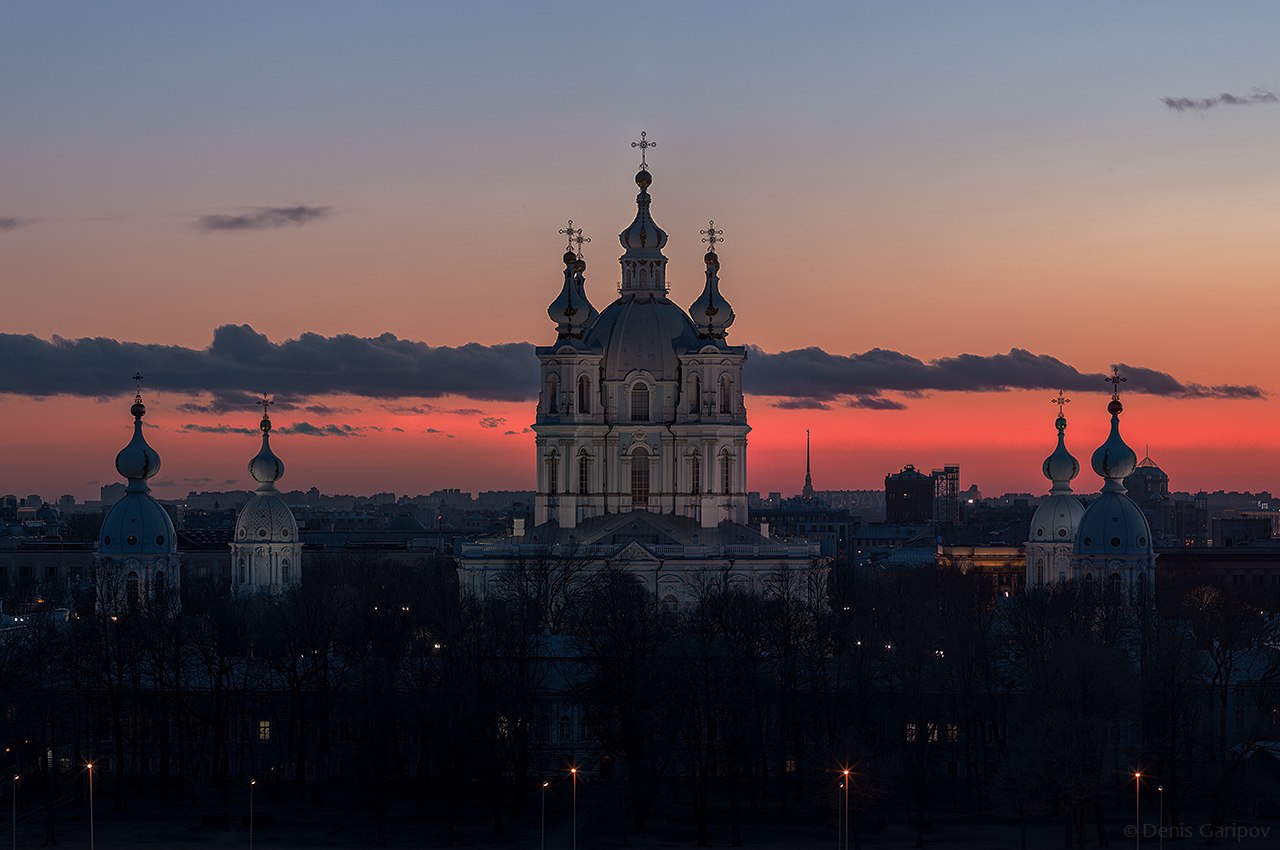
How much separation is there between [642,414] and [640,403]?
0.48 metres

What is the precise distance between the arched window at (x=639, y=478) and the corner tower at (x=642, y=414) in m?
0.04

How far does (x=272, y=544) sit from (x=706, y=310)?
21.2 m

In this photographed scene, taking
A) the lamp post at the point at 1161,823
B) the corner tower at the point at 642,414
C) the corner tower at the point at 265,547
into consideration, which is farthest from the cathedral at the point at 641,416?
the lamp post at the point at 1161,823

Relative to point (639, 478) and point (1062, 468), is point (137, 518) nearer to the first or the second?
point (639, 478)

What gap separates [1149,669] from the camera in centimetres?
8519

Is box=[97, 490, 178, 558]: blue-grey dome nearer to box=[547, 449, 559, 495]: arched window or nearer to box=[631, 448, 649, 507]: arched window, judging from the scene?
box=[547, 449, 559, 495]: arched window

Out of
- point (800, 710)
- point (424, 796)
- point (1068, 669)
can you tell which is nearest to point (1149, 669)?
point (1068, 669)

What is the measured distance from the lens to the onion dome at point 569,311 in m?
124

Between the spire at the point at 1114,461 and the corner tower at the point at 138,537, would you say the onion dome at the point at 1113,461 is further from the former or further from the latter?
the corner tower at the point at 138,537

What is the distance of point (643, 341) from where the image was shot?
12438 cm

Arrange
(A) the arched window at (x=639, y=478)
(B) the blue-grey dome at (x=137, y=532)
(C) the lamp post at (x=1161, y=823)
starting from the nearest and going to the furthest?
1. (C) the lamp post at (x=1161, y=823)
2. (B) the blue-grey dome at (x=137, y=532)
3. (A) the arched window at (x=639, y=478)

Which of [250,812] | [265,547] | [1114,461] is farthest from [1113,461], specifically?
[250,812]

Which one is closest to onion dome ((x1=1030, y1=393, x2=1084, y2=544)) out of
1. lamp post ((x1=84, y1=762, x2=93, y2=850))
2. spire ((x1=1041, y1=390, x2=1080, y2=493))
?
spire ((x1=1041, y1=390, x2=1080, y2=493))

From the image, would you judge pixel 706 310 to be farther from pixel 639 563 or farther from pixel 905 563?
pixel 905 563
